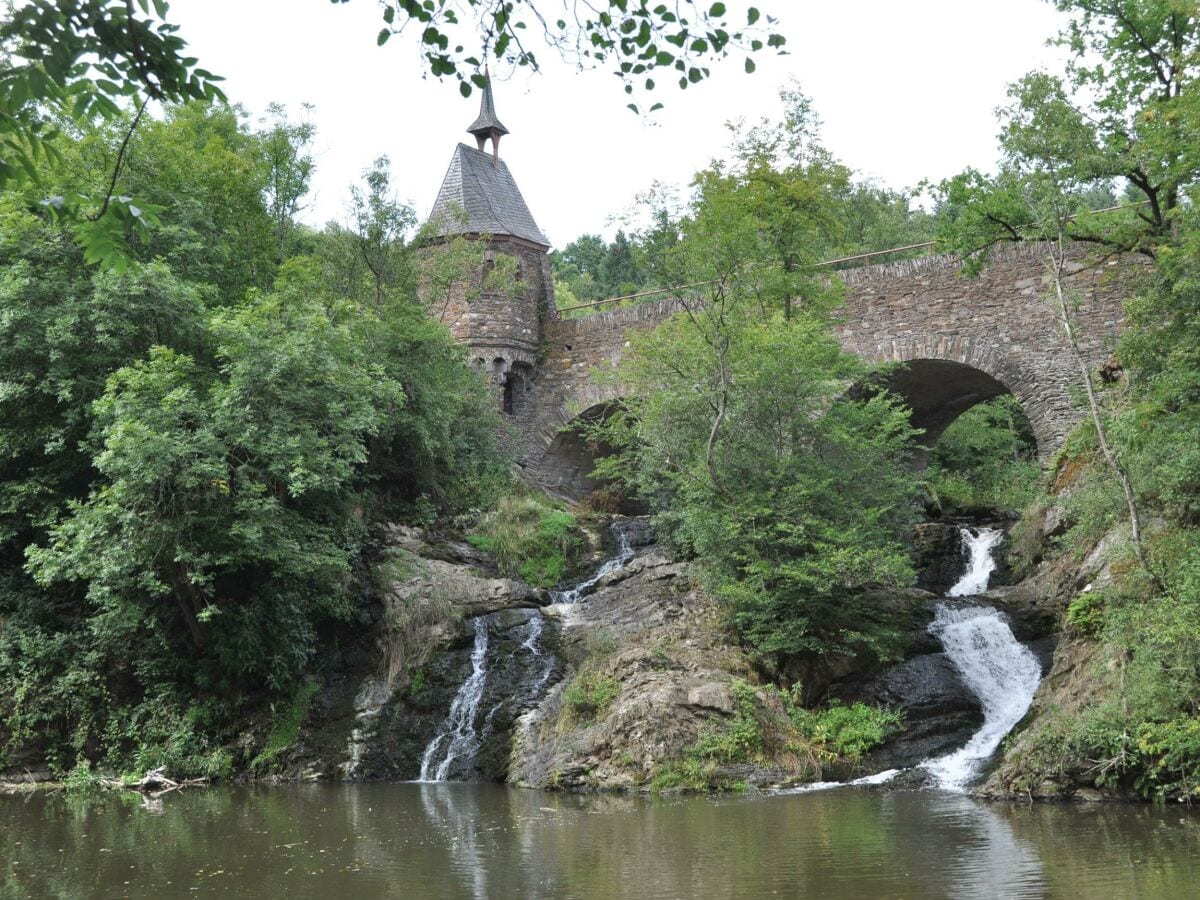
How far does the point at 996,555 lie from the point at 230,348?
12.8m

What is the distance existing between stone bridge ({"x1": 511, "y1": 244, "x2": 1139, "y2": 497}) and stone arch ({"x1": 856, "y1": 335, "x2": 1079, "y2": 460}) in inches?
0.7

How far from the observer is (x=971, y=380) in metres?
21.2

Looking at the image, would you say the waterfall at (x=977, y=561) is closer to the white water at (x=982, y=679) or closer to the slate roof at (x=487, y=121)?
the white water at (x=982, y=679)

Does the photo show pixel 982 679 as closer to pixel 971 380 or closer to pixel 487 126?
pixel 971 380

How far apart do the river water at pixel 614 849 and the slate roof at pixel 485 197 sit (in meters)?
16.1

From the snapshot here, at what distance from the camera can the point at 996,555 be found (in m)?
18.8

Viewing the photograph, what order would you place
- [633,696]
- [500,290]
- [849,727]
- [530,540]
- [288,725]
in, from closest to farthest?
[633,696] < [849,727] < [288,725] < [530,540] < [500,290]

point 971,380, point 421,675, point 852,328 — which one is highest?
point 852,328

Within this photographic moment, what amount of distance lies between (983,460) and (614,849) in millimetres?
23744

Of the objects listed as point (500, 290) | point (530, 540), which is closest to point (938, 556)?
point (530, 540)

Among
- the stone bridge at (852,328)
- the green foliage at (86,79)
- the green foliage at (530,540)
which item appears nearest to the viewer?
the green foliage at (86,79)

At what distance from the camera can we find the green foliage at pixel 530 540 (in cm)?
1808

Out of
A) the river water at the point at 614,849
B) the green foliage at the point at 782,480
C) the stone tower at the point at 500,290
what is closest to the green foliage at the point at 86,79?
the river water at the point at 614,849

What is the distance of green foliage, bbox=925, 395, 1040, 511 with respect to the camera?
81.7ft
